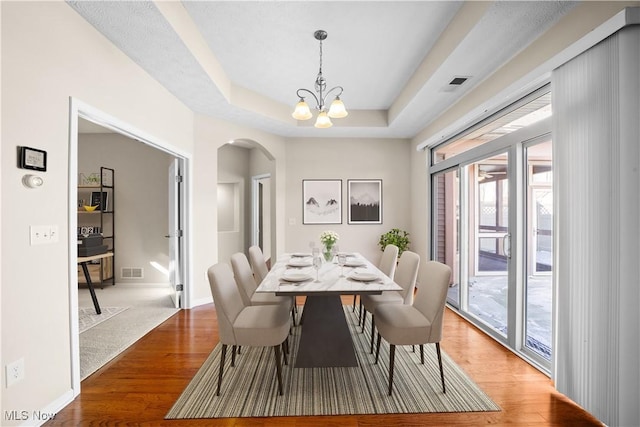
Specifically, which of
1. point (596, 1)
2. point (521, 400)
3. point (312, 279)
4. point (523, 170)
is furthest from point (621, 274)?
point (312, 279)

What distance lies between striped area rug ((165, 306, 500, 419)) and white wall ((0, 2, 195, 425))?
811mm

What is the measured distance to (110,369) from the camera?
2.45 meters

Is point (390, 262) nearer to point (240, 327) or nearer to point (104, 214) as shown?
point (240, 327)

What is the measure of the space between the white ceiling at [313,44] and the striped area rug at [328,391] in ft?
8.50

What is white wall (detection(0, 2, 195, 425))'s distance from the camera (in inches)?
63.6

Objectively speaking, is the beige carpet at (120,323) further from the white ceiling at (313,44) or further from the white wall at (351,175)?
the white ceiling at (313,44)

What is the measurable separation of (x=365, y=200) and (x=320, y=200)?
80 centimetres

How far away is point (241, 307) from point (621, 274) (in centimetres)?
245

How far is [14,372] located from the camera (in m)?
1.64

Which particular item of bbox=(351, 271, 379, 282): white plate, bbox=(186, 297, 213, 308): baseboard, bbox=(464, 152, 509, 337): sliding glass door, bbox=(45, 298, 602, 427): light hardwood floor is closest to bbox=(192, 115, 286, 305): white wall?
bbox=(186, 297, 213, 308): baseboard

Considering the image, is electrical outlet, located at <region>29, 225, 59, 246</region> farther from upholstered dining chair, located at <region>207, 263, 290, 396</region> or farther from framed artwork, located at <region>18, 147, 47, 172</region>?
upholstered dining chair, located at <region>207, 263, 290, 396</region>

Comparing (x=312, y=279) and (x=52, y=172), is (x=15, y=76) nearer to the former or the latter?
(x=52, y=172)

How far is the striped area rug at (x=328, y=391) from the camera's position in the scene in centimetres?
193

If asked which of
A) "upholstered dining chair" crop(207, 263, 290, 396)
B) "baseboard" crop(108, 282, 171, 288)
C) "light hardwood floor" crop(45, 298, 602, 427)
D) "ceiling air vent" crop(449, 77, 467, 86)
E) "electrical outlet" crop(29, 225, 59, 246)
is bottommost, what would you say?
"light hardwood floor" crop(45, 298, 602, 427)
